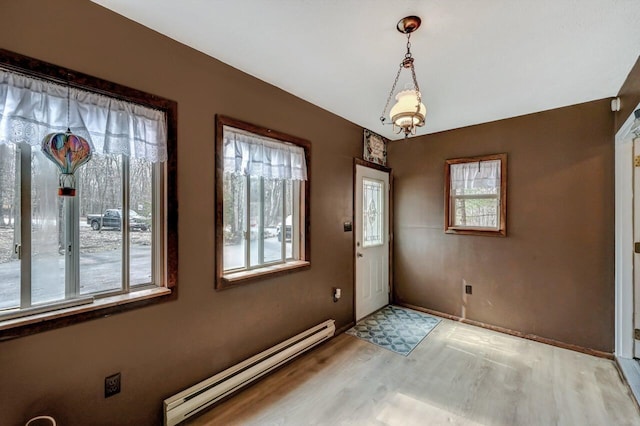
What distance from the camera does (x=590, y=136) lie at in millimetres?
2717

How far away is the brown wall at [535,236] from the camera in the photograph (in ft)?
8.84

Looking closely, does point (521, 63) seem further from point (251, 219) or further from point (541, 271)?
point (251, 219)

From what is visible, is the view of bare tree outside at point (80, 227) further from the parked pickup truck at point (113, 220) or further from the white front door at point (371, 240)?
the white front door at point (371, 240)

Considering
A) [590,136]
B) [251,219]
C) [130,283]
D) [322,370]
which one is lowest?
[322,370]

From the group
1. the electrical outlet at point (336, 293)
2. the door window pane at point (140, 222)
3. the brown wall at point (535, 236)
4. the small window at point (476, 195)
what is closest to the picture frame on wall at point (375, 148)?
the brown wall at point (535, 236)

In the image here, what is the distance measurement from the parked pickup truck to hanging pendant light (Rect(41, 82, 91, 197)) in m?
0.23

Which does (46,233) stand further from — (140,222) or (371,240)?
(371,240)

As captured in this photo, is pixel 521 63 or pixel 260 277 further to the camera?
pixel 260 277

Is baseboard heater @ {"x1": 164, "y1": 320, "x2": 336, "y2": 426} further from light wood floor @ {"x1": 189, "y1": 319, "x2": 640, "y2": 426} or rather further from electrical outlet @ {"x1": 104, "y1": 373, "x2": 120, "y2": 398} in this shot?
electrical outlet @ {"x1": 104, "y1": 373, "x2": 120, "y2": 398}

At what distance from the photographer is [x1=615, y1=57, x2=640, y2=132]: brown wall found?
2021mm

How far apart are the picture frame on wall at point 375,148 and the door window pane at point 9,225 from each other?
3155mm

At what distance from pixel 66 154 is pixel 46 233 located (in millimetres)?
449

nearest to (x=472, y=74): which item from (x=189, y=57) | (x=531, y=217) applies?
(x=531, y=217)

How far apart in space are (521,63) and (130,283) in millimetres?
3150
